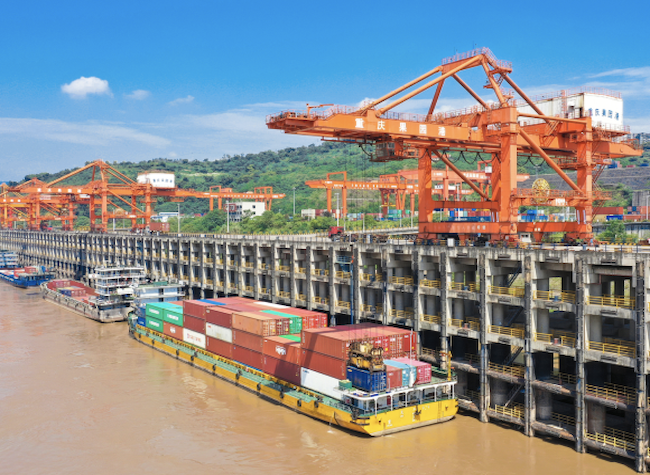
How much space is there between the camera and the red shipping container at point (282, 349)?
39.3 m

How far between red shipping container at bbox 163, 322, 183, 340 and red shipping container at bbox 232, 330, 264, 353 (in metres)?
10.9

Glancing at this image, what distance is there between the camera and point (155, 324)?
59406 millimetres

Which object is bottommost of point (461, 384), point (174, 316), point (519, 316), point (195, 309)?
point (461, 384)

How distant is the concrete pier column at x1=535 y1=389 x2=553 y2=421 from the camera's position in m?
34.3

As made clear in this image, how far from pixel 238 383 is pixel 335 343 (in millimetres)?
11935

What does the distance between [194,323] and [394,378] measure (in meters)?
24.4

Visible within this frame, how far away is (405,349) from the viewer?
38.8m

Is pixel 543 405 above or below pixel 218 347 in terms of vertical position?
below

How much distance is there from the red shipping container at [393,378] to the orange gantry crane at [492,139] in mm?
18052

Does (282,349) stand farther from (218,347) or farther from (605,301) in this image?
(605,301)

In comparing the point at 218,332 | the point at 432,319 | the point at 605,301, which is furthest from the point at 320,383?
the point at 605,301

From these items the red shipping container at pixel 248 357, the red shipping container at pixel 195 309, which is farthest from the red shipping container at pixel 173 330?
the red shipping container at pixel 248 357

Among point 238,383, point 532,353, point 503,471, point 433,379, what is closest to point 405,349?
point 433,379

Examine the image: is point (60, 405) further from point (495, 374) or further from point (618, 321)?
point (618, 321)
